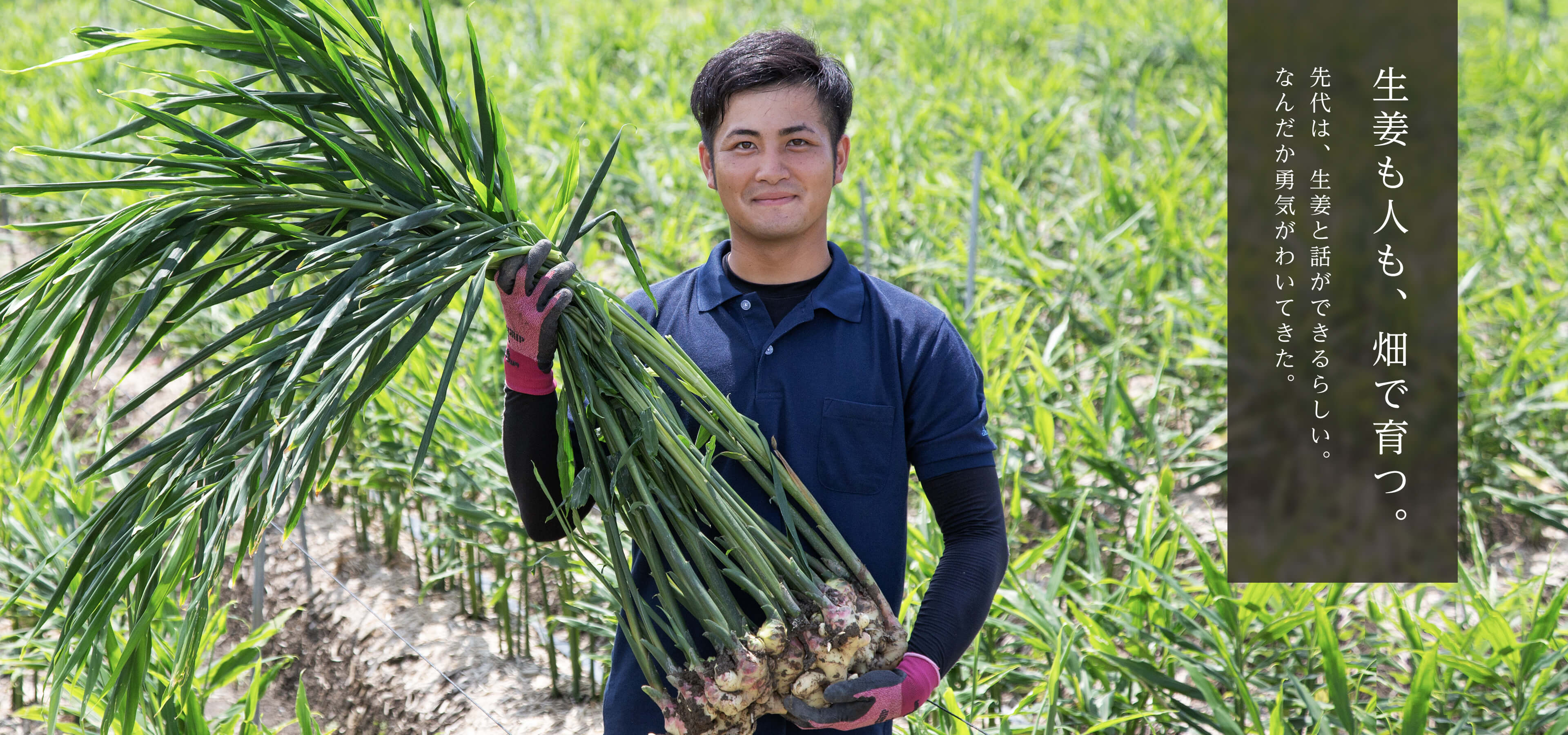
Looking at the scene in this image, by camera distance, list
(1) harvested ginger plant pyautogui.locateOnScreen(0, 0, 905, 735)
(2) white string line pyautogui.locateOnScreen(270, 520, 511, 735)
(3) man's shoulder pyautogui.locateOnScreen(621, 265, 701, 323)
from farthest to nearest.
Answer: (2) white string line pyautogui.locateOnScreen(270, 520, 511, 735) → (3) man's shoulder pyautogui.locateOnScreen(621, 265, 701, 323) → (1) harvested ginger plant pyautogui.locateOnScreen(0, 0, 905, 735)

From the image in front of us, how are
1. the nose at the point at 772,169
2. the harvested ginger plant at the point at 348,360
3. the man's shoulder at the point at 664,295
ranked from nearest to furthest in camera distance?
the harvested ginger plant at the point at 348,360 < the nose at the point at 772,169 < the man's shoulder at the point at 664,295

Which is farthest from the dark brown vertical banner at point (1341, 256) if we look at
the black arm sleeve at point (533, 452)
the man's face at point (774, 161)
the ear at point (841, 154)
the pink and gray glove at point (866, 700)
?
the black arm sleeve at point (533, 452)

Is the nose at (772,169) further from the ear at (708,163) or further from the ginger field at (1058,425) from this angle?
the ginger field at (1058,425)

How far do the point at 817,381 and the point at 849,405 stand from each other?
0.05 m

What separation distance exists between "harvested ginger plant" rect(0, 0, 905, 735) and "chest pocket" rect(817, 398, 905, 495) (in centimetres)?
5

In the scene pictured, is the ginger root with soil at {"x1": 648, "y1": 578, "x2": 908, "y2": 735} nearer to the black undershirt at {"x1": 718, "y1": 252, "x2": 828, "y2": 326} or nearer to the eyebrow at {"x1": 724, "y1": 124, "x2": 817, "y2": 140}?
the black undershirt at {"x1": 718, "y1": 252, "x2": 828, "y2": 326}

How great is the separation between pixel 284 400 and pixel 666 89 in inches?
164

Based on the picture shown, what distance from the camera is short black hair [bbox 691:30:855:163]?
54.1 inches

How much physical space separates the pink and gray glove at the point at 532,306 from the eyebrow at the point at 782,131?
0.80 ft

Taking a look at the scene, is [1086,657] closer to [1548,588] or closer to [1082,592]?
[1082,592]

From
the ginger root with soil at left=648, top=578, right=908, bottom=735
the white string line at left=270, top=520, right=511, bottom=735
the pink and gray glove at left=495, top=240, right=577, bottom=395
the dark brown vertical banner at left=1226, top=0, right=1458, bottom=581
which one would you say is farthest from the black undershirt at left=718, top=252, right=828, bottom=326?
the dark brown vertical banner at left=1226, top=0, right=1458, bottom=581

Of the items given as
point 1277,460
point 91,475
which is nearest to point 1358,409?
point 1277,460

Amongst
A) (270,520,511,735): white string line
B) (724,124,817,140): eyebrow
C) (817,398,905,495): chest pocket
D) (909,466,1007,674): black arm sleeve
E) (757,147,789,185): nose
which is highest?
(724,124,817,140): eyebrow

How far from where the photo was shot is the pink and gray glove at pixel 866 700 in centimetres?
127
